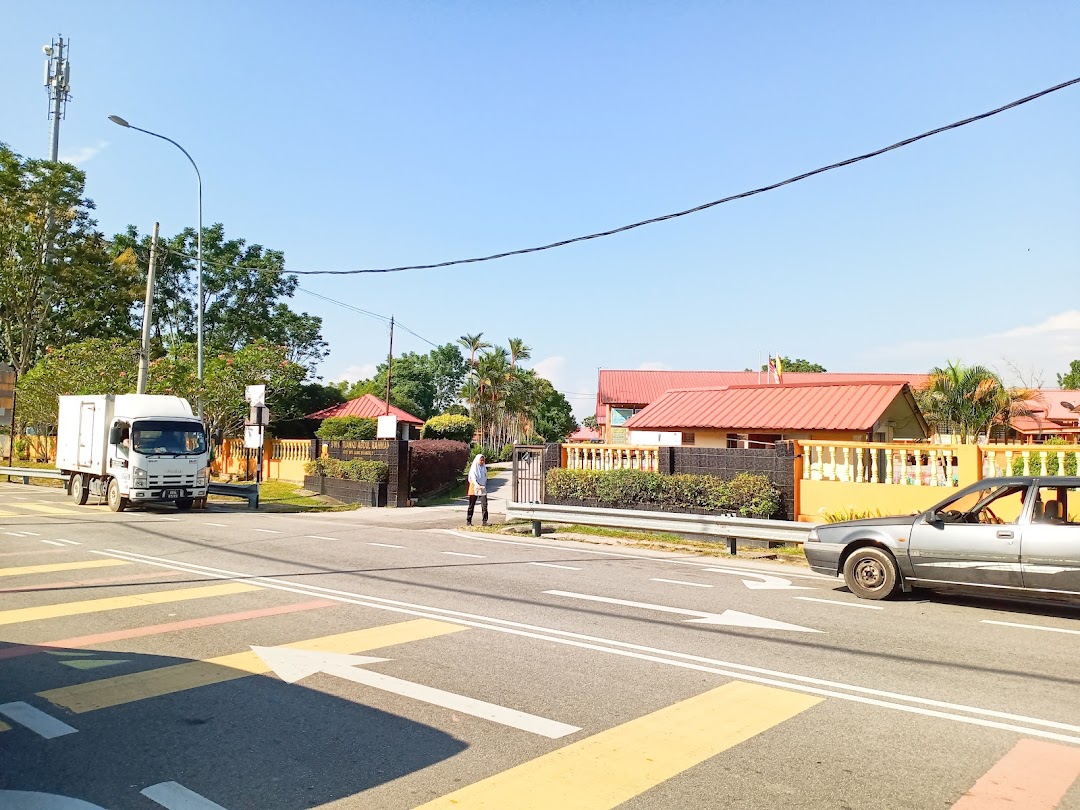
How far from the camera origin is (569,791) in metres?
4.25

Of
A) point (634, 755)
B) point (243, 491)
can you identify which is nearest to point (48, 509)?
point (243, 491)

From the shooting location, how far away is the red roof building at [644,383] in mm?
51625

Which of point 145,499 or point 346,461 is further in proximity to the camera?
point 346,461

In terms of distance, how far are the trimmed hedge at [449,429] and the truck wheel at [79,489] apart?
80.8ft

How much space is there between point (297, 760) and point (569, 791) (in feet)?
5.12

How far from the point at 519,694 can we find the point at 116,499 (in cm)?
1899

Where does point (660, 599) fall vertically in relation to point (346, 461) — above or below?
below

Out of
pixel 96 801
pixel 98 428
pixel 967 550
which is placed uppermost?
pixel 98 428

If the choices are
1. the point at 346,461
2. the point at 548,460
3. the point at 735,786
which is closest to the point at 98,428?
the point at 346,461

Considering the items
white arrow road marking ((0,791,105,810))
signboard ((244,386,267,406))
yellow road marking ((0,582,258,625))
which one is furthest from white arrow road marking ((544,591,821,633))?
signboard ((244,386,267,406))

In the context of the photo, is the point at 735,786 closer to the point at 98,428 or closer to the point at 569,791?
the point at 569,791

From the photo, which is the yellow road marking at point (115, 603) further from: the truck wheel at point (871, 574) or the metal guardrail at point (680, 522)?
the metal guardrail at point (680, 522)

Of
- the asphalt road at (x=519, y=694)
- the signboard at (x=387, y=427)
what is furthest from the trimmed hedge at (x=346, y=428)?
the asphalt road at (x=519, y=694)

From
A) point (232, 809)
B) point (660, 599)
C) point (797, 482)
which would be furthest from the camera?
point (797, 482)
